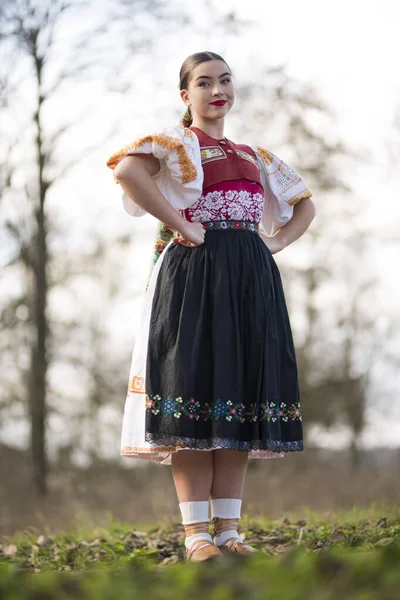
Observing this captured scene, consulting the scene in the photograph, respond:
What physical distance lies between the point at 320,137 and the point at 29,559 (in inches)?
266

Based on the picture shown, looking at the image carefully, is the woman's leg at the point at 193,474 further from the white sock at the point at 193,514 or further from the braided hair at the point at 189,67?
the braided hair at the point at 189,67

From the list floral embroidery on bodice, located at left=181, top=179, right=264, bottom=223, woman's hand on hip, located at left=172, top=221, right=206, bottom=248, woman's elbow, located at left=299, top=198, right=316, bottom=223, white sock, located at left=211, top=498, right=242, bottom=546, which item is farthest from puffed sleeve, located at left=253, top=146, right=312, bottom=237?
white sock, located at left=211, top=498, right=242, bottom=546

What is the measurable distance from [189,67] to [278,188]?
640 mm

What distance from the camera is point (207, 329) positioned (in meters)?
3.14

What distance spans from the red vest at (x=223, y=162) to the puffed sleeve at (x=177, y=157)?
83mm

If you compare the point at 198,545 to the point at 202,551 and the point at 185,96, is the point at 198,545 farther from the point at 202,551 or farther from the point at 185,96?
the point at 185,96

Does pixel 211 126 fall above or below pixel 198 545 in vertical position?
above

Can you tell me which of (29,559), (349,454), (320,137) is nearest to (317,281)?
(320,137)

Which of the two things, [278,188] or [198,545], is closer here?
[198,545]

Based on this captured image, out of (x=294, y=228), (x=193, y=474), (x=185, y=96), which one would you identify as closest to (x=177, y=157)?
(x=185, y=96)

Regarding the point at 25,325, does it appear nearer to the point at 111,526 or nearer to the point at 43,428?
the point at 43,428

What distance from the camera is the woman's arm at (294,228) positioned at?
3.58 m

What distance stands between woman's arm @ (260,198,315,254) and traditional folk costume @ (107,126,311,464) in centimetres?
19

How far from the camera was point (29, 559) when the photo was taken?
12.6 feet
